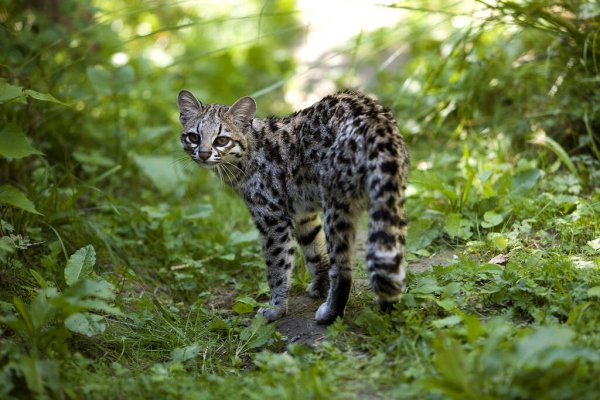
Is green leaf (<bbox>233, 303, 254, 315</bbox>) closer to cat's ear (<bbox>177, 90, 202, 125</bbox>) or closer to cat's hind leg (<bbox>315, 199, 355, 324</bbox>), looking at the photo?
cat's hind leg (<bbox>315, 199, 355, 324</bbox>)

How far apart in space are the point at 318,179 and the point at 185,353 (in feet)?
5.20

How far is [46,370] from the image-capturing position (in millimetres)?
3670

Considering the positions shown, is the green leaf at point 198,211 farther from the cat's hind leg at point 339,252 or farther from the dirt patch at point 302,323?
the cat's hind leg at point 339,252

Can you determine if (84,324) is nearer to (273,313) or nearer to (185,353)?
(185,353)

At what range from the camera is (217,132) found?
5.40 m

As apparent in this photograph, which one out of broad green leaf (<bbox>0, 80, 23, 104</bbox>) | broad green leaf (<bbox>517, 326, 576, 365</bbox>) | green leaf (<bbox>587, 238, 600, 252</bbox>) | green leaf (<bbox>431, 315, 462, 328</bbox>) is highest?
broad green leaf (<bbox>0, 80, 23, 104</bbox>)

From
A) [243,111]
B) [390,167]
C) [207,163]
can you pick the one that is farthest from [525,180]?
[207,163]

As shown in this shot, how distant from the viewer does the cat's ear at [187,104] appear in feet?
18.8

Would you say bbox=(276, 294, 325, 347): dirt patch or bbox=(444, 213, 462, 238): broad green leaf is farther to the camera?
bbox=(444, 213, 462, 238): broad green leaf

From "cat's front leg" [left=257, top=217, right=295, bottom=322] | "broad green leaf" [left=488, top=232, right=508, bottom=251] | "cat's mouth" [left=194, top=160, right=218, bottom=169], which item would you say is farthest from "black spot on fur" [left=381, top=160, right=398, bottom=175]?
"cat's mouth" [left=194, top=160, right=218, bottom=169]

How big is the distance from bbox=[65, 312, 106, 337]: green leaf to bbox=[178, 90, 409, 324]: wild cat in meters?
1.33

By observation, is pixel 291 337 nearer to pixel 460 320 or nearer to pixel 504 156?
pixel 460 320

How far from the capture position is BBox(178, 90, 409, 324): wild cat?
4180 millimetres

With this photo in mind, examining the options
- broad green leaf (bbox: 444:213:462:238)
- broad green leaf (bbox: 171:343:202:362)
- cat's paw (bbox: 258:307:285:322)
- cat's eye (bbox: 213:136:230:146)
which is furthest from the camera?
broad green leaf (bbox: 444:213:462:238)
